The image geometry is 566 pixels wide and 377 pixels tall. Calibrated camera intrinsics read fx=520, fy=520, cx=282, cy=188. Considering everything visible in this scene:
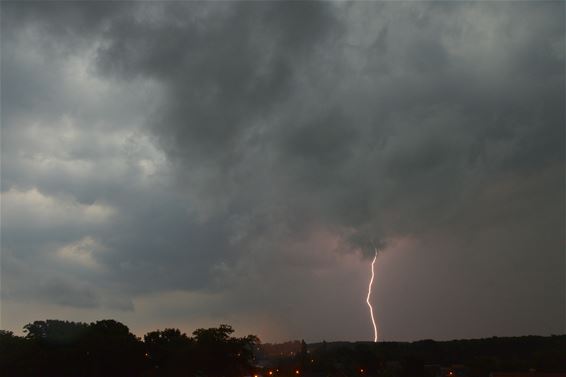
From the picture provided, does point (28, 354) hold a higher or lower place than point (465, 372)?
higher

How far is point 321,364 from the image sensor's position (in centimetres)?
14488

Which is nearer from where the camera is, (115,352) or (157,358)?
(115,352)

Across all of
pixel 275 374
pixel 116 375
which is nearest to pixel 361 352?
pixel 275 374

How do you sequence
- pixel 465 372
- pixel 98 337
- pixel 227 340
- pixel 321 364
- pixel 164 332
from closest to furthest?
pixel 98 337 → pixel 227 340 → pixel 164 332 → pixel 465 372 → pixel 321 364

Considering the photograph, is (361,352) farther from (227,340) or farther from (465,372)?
(227,340)

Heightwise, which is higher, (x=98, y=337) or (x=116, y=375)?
(x=98, y=337)

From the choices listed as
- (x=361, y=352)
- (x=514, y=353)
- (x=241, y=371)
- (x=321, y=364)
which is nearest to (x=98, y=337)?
(x=241, y=371)

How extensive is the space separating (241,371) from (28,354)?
162 feet

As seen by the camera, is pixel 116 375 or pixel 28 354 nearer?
pixel 28 354

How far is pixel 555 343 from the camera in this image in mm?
180250

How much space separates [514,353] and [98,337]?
15321cm

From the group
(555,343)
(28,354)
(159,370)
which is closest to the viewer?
(28,354)

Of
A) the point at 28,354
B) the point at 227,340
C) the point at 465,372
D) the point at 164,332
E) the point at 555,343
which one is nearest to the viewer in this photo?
the point at 28,354

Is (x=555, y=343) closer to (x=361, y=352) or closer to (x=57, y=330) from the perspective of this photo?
(x=361, y=352)
